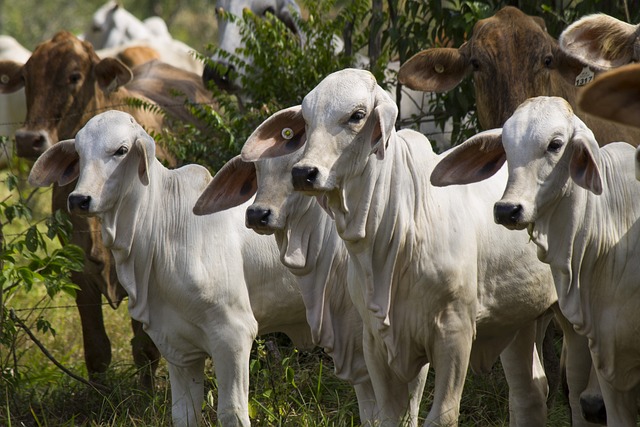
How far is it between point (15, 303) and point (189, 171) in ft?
12.0

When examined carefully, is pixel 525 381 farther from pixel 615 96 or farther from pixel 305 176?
pixel 615 96

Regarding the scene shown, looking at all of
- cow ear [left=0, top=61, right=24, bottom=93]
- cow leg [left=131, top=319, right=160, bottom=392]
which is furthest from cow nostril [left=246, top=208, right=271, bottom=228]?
cow ear [left=0, top=61, right=24, bottom=93]

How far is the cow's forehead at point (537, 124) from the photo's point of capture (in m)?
4.42

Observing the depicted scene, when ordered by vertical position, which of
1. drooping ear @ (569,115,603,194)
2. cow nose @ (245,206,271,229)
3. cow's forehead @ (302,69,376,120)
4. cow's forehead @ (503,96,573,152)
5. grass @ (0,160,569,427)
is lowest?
grass @ (0,160,569,427)

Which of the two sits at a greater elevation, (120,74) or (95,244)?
(120,74)

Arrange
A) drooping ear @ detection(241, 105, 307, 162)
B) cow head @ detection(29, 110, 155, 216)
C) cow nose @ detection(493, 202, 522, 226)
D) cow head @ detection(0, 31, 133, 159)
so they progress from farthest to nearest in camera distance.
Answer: cow head @ detection(0, 31, 133, 159) < cow head @ detection(29, 110, 155, 216) < drooping ear @ detection(241, 105, 307, 162) < cow nose @ detection(493, 202, 522, 226)

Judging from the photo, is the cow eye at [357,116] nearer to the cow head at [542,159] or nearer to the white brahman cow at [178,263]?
the cow head at [542,159]

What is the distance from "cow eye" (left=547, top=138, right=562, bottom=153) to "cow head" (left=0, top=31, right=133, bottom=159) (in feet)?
11.8

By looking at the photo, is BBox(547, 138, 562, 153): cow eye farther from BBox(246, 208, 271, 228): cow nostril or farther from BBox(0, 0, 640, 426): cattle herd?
BBox(246, 208, 271, 228): cow nostril

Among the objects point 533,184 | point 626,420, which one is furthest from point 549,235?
point 626,420

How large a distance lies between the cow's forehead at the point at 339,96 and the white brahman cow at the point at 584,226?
0.41m

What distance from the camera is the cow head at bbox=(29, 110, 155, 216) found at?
5.20 m

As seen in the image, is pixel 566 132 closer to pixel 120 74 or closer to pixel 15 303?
pixel 120 74

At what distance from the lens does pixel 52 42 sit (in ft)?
24.8
